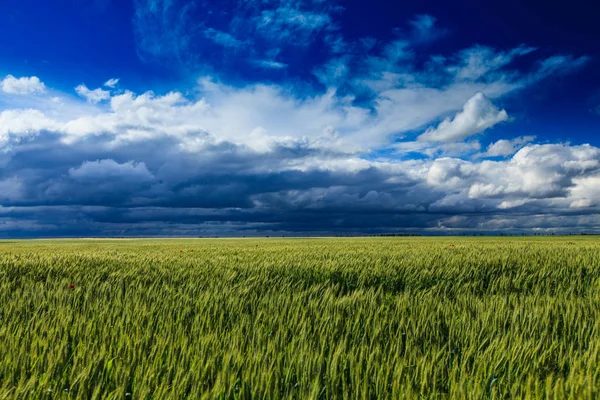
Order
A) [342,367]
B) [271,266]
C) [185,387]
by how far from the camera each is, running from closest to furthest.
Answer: [185,387] < [342,367] < [271,266]

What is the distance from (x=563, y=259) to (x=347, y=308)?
8230 mm

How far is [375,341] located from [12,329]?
3.23 metres

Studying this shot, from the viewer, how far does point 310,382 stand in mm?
2230

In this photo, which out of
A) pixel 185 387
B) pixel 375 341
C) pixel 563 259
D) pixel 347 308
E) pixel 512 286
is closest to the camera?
pixel 185 387

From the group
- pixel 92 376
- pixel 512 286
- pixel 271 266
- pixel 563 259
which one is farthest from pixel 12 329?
pixel 563 259

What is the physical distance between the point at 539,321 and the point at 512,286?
3659mm

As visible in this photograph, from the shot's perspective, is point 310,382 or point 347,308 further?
point 347,308

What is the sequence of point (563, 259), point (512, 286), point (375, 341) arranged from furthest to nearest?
point (563, 259) → point (512, 286) → point (375, 341)

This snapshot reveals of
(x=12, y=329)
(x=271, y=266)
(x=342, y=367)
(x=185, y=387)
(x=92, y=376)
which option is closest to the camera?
(x=185, y=387)

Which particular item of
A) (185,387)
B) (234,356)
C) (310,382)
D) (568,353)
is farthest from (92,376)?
(568,353)

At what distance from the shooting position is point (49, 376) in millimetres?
2365

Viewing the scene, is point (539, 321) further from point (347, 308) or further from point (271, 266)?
point (271, 266)

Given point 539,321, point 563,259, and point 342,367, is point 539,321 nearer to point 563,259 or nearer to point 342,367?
point 342,367

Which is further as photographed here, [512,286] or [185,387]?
[512,286]
